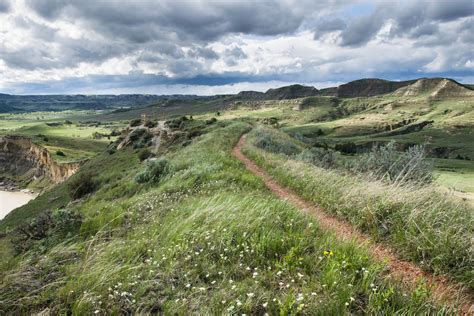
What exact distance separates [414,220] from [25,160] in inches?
4838

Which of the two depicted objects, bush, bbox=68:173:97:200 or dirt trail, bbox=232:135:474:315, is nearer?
dirt trail, bbox=232:135:474:315

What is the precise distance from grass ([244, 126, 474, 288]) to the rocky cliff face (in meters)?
87.3

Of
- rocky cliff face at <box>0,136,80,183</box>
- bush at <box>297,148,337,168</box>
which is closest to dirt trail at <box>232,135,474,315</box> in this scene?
bush at <box>297,148,337,168</box>

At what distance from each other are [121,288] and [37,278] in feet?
5.26

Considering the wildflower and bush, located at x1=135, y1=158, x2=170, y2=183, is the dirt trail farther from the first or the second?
bush, located at x1=135, y1=158, x2=170, y2=183

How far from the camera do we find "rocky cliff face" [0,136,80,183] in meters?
87.4

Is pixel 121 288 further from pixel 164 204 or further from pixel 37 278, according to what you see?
pixel 164 204

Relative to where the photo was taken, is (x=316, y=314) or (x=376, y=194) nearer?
(x=316, y=314)

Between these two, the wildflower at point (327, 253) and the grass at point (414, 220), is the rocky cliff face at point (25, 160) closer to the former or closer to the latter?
the grass at point (414, 220)

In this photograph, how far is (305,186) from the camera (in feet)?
36.9

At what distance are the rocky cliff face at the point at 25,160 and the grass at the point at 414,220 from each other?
286ft

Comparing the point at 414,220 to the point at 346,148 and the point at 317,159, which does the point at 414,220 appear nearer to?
the point at 317,159

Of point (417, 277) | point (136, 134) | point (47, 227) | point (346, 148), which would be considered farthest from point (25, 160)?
point (417, 277)

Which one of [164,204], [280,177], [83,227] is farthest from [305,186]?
[83,227]
